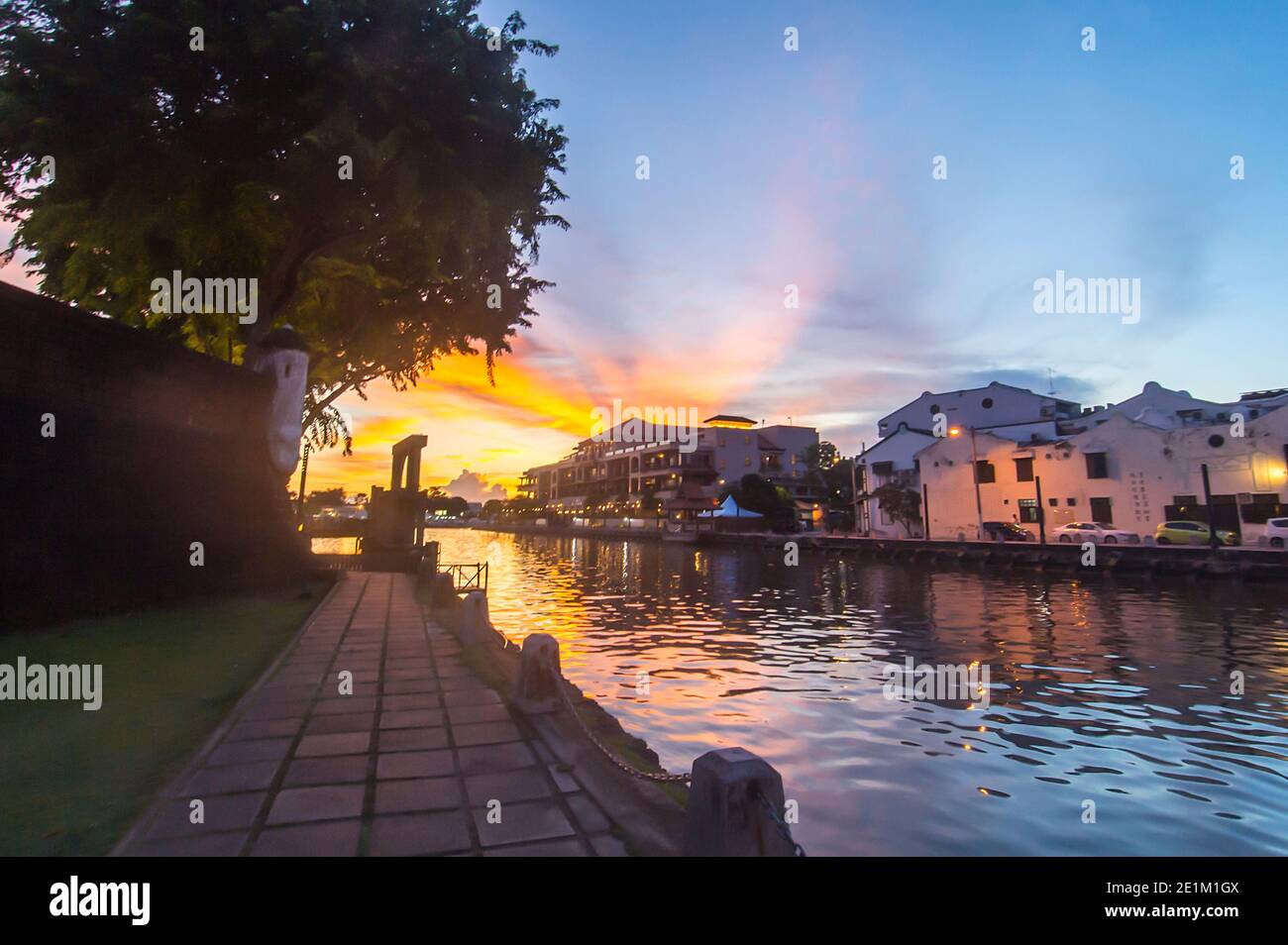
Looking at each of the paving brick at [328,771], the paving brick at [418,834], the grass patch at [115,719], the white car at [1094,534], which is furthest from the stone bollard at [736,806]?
the white car at [1094,534]

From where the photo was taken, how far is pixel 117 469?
10.3m

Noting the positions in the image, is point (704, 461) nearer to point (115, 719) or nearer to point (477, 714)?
point (477, 714)

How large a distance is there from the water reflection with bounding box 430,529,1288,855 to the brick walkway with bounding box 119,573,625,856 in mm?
2981

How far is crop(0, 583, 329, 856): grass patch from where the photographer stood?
3.95 metres

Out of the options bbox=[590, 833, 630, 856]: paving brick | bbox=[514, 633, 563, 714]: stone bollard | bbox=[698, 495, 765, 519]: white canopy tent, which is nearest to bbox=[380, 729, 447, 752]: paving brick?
bbox=[514, 633, 563, 714]: stone bollard

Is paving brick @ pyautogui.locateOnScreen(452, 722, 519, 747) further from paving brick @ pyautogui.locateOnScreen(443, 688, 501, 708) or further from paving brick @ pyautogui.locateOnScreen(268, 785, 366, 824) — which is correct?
paving brick @ pyautogui.locateOnScreen(268, 785, 366, 824)

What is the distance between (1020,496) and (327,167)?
161 feet

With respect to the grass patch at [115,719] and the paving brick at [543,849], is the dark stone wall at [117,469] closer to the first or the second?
the grass patch at [115,719]

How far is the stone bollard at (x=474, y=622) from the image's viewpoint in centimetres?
995

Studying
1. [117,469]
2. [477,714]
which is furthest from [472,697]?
[117,469]

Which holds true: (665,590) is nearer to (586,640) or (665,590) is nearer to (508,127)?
(586,640)

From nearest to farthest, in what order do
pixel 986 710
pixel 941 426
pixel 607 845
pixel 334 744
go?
pixel 607 845 → pixel 334 744 → pixel 986 710 → pixel 941 426

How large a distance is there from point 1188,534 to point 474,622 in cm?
4167

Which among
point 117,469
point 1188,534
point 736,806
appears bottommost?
point 1188,534
